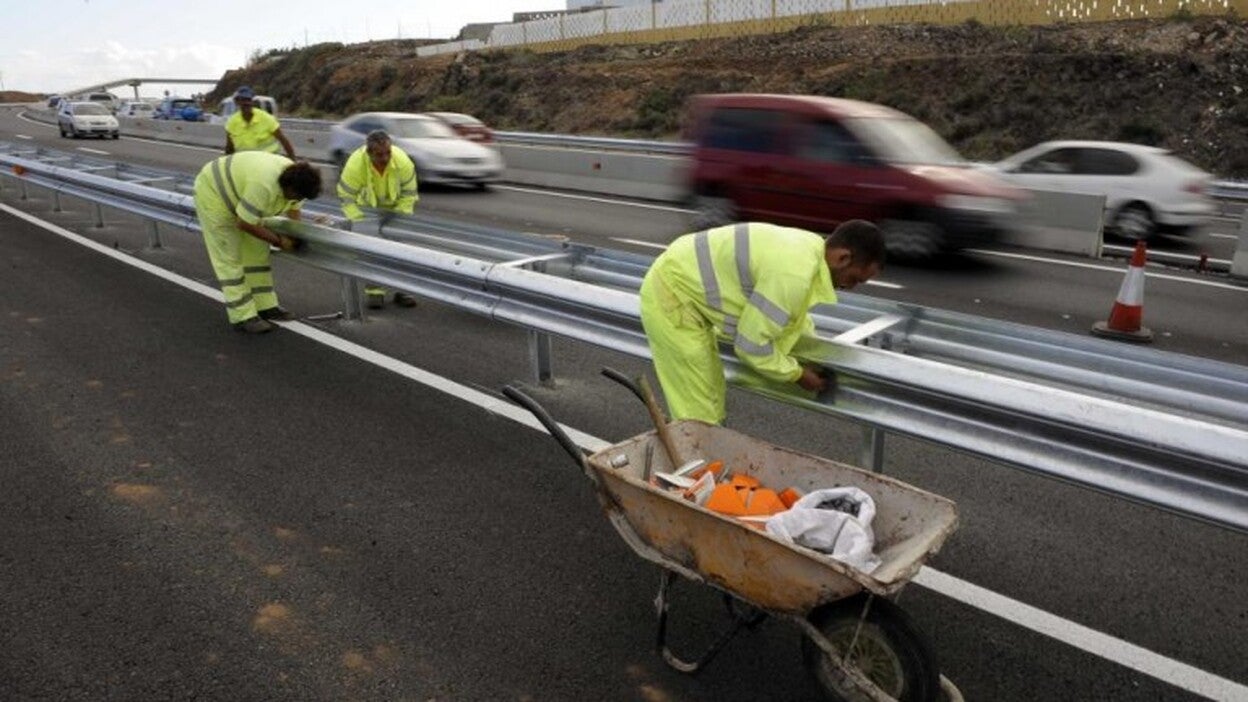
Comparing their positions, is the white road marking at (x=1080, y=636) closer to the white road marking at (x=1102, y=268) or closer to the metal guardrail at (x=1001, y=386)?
the metal guardrail at (x=1001, y=386)

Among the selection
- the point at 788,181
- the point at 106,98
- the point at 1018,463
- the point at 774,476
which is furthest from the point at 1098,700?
the point at 106,98

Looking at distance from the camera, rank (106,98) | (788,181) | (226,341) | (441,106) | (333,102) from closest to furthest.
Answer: (226,341)
(788,181)
(441,106)
(333,102)
(106,98)

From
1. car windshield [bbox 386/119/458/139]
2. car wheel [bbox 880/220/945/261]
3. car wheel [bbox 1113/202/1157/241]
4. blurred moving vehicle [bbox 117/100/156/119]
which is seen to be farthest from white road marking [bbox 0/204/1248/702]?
blurred moving vehicle [bbox 117/100/156/119]

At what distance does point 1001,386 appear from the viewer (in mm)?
3533

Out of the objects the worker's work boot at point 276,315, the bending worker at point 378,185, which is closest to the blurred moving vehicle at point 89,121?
the bending worker at point 378,185

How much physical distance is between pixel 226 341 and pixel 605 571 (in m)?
4.64

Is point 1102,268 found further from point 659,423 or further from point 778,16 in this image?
point 778,16

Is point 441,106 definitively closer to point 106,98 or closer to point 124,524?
point 106,98

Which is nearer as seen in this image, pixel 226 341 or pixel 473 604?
pixel 473 604

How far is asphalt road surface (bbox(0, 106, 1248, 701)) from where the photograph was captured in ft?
11.2

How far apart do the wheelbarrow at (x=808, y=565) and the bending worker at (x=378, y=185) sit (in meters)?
5.27

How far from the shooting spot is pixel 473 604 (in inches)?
152

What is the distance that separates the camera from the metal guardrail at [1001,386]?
3.15 meters

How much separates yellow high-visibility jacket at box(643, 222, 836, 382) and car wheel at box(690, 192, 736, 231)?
8.47 meters
